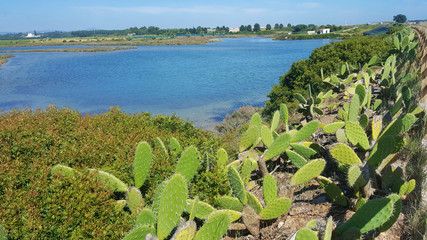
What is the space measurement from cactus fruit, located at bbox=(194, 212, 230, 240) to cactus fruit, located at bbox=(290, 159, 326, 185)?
117 centimetres

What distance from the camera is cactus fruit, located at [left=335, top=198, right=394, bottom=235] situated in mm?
2135

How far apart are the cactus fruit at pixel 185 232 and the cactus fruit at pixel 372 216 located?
110 centimetres

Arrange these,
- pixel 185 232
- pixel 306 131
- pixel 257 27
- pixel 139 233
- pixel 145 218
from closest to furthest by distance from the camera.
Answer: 1. pixel 185 232
2. pixel 139 233
3. pixel 145 218
4. pixel 306 131
5. pixel 257 27

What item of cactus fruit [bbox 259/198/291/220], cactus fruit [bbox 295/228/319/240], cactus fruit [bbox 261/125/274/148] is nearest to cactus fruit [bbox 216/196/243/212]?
cactus fruit [bbox 259/198/291/220]

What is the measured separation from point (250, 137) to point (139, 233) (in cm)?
246

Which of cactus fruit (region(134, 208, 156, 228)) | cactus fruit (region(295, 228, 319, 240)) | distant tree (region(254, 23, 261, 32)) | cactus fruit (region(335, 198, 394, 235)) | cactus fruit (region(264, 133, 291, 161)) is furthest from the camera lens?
distant tree (region(254, 23, 261, 32))

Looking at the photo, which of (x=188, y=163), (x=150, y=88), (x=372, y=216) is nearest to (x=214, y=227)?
(x=372, y=216)

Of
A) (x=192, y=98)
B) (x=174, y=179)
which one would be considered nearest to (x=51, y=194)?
(x=174, y=179)

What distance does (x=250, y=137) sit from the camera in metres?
4.55

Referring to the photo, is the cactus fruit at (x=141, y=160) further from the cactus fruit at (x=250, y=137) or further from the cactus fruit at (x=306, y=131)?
the cactus fruit at (x=306, y=131)

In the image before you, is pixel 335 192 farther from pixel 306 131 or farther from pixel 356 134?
pixel 306 131

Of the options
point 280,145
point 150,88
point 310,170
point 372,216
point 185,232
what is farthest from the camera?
point 150,88

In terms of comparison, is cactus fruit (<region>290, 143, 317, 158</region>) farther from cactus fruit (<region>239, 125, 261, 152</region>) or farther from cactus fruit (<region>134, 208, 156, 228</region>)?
cactus fruit (<region>134, 208, 156, 228</region>)

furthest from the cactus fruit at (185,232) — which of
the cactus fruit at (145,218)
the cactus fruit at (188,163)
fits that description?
the cactus fruit at (188,163)
